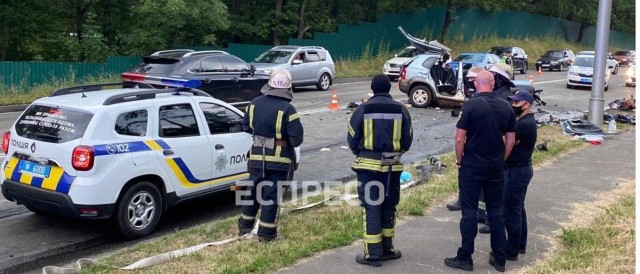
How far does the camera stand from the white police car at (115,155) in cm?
611

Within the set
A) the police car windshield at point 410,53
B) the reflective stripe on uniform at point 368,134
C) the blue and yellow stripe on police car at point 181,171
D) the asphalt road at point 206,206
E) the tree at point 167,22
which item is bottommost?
the asphalt road at point 206,206

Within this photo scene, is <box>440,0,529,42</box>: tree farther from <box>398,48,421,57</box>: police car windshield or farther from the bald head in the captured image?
the bald head

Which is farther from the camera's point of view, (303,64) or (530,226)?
(303,64)

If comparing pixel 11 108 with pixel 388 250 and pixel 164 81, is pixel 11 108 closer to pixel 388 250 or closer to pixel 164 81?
pixel 164 81

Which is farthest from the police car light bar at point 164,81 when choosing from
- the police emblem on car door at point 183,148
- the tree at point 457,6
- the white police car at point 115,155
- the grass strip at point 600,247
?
the tree at point 457,6

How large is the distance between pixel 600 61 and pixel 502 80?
7792 millimetres

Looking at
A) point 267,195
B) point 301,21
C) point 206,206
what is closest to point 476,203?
point 267,195

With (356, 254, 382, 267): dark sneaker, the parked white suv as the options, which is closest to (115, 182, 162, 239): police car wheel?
(356, 254, 382, 267): dark sneaker

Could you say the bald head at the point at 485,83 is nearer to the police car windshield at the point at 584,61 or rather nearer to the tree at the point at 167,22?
the tree at the point at 167,22

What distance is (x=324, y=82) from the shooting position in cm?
2334

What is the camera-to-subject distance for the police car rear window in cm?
622

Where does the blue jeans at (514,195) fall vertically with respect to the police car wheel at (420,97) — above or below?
above

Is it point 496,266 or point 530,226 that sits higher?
point 496,266

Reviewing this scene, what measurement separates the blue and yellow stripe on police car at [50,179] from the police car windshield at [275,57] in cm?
1613
